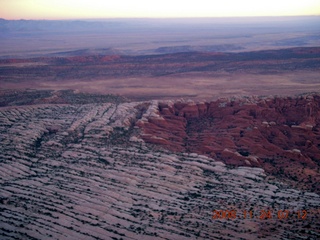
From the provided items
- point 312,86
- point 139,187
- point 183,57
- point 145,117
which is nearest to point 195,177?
point 139,187

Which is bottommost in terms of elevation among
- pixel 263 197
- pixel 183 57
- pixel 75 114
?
pixel 263 197

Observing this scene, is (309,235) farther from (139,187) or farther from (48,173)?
(48,173)
